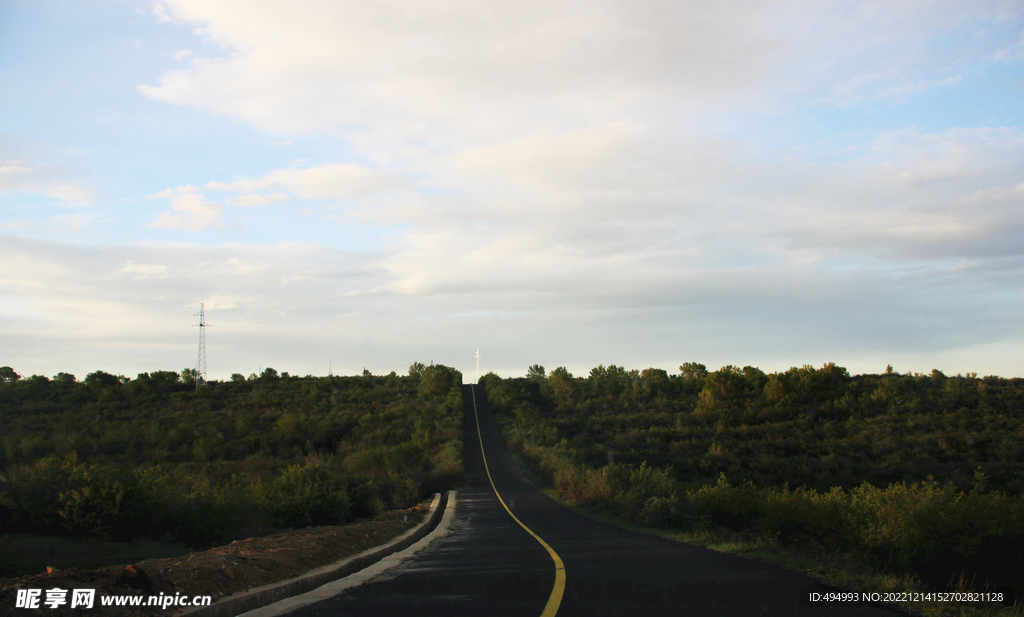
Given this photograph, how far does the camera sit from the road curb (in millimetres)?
6016

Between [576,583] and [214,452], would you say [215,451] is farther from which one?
[576,583]

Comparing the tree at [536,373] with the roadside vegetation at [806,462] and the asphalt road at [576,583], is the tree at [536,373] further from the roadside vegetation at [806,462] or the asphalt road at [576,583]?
the asphalt road at [576,583]

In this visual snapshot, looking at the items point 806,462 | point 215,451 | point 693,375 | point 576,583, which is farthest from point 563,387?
point 576,583

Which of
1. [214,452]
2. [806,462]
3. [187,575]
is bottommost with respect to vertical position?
[806,462]

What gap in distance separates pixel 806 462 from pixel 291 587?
4090 centimetres

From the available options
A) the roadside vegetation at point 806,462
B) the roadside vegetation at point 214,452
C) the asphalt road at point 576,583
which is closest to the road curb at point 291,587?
the asphalt road at point 576,583

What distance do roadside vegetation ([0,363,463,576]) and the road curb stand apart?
7.75 metres

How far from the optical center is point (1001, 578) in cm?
934

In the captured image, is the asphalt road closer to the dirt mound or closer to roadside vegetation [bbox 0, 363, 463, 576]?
the dirt mound

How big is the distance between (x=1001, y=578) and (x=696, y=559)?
461 cm

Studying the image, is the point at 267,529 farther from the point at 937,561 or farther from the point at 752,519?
the point at 937,561

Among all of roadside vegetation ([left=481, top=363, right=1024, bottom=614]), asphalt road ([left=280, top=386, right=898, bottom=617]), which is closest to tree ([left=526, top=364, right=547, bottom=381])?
roadside vegetation ([left=481, top=363, right=1024, bottom=614])

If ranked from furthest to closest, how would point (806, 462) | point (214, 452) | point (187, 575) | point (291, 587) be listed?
1. point (214, 452)
2. point (806, 462)
3. point (291, 587)
4. point (187, 575)

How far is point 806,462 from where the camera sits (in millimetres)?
40469
